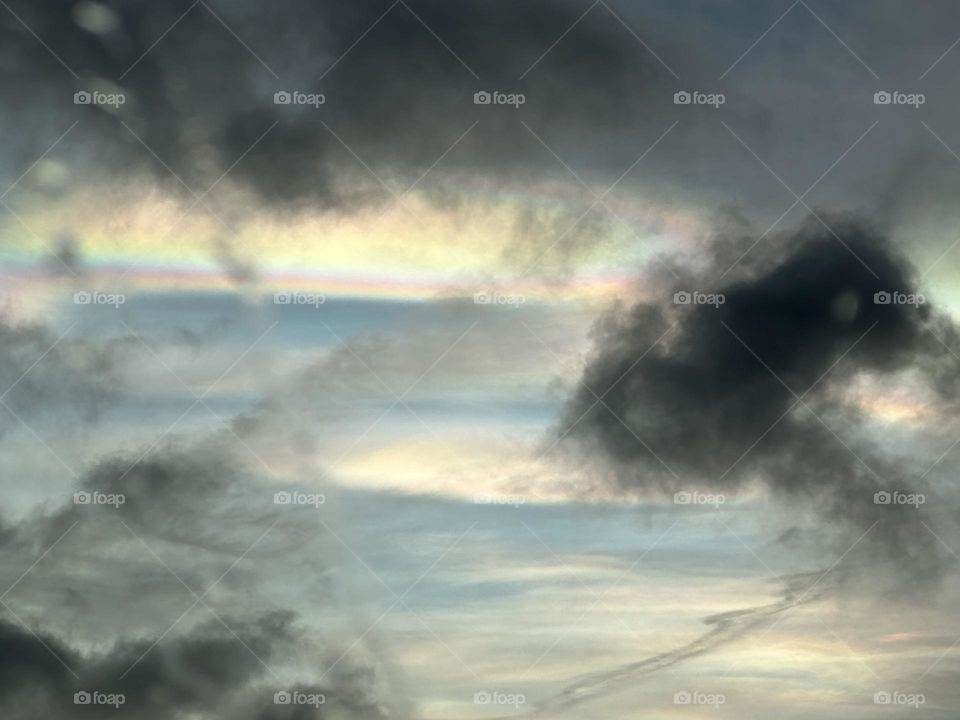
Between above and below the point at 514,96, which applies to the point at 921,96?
below

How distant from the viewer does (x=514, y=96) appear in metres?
66.7

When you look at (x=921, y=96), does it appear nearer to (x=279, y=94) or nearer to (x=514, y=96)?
(x=514, y=96)

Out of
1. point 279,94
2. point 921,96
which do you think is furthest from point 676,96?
point 279,94

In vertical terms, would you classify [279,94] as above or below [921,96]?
above

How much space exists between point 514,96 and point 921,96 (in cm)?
4561

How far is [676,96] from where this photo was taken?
67.1 meters

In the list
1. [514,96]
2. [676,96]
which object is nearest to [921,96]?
[676,96]

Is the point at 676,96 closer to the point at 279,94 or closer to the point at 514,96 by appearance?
the point at 514,96

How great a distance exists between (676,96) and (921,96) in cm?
2748

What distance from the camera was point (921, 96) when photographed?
220 ft

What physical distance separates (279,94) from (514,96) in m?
26.2

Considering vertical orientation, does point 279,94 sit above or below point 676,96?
above

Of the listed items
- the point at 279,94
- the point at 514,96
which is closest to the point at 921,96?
the point at 514,96
